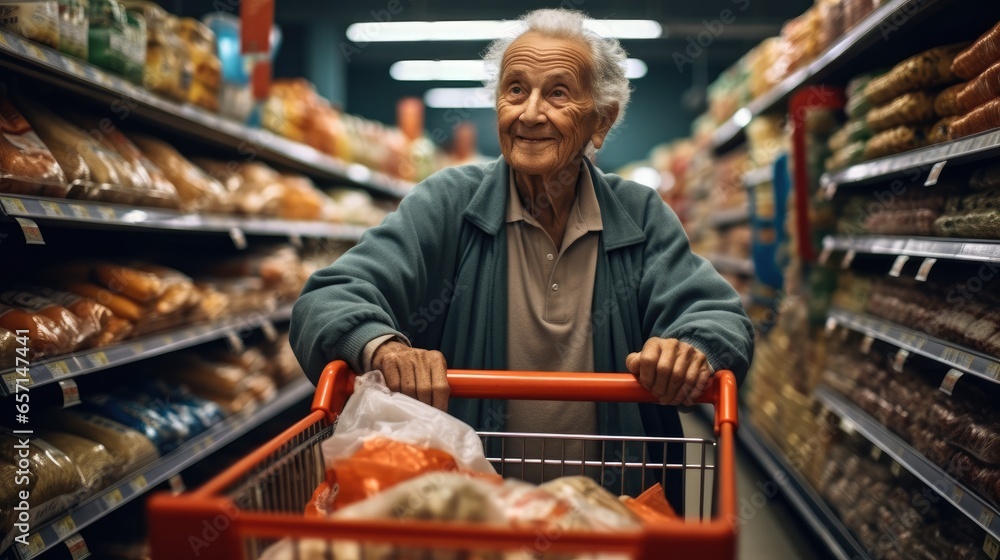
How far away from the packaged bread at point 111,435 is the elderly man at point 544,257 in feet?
4.41

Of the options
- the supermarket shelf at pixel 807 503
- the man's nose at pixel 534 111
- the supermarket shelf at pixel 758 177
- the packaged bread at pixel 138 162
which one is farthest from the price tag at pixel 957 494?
the packaged bread at pixel 138 162

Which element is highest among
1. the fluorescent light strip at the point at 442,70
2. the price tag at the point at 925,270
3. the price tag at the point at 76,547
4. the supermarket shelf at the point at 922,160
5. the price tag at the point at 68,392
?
the fluorescent light strip at the point at 442,70

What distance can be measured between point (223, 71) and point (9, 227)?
1.44m

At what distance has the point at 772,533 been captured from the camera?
367 centimetres

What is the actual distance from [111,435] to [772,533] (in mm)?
2975

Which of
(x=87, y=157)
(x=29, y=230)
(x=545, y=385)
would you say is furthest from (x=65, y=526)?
(x=545, y=385)

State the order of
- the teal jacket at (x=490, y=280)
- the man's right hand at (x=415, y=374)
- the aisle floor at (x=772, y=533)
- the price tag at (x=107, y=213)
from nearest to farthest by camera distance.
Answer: the man's right hand at (x=415, y=374)
the teal jacket at (x=490, y=280)
the price tag at (x=107, y=213)
the aisle floor at (x=772, y=533)

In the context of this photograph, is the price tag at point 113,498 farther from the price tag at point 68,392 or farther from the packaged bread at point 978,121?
the packaged bread at point 978,121

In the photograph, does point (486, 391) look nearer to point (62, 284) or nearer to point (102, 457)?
point (102, 457)

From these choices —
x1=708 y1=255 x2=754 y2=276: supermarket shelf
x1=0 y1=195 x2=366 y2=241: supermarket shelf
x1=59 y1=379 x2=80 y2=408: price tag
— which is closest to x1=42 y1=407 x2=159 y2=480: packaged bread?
x1=59 y1=379 x2=80 y2=408: price tag

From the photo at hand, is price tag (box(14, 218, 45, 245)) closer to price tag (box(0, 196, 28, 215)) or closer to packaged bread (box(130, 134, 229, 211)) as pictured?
price tag (box(0, 196, 28, 215))

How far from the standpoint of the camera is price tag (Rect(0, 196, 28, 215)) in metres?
1.93

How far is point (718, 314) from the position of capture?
1480 mm

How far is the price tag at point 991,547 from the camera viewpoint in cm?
206
